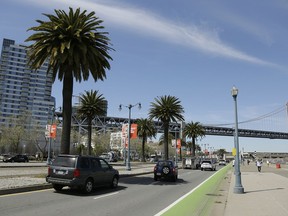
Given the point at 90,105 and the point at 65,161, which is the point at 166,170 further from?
the point at 90,105

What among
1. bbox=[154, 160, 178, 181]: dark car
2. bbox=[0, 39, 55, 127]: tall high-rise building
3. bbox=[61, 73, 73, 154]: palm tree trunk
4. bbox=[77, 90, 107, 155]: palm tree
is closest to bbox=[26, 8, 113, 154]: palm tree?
bbox=[61, 73, 73, 154]: palm tree trunk

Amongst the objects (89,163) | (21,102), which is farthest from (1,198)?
(21,102)

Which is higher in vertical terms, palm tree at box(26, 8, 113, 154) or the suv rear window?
palm tree at box(26, 8, 113, 154)

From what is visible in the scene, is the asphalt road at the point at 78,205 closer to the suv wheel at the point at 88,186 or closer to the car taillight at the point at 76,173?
the suv wheel at the point at 88,186

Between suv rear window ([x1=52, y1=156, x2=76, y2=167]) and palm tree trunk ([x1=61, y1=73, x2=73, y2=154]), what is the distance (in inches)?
296

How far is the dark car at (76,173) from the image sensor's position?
15.2 meters

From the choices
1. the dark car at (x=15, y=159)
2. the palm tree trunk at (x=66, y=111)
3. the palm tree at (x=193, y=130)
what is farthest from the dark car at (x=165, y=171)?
the palm tree at (x=193, y=130)

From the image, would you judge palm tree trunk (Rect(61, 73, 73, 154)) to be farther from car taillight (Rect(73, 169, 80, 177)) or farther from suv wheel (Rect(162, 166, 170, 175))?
car taillight (Rect(73, 169, 80, 177))

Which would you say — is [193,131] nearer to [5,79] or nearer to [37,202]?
[37,202]

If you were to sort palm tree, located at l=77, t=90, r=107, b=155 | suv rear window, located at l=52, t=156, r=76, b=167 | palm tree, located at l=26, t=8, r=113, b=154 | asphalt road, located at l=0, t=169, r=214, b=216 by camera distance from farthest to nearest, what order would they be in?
palm tree, located at l=77, t=90, r=107, b=155
palm tree, located at l=26, t=8, r=113, b=154
suv rear window, located at l=52, t=156, r=76, b=167
asphalt road, located at l=0, t=169, r=214, b=216

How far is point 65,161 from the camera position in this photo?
15.9 metres

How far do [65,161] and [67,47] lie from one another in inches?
368

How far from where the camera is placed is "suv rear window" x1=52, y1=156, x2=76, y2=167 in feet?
51.2

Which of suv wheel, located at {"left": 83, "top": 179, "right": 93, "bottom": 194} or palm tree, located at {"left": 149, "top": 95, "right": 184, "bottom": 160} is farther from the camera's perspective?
palm tree, located at {"left": 149, "top": 95, "right": 184, "bottom": 160}
